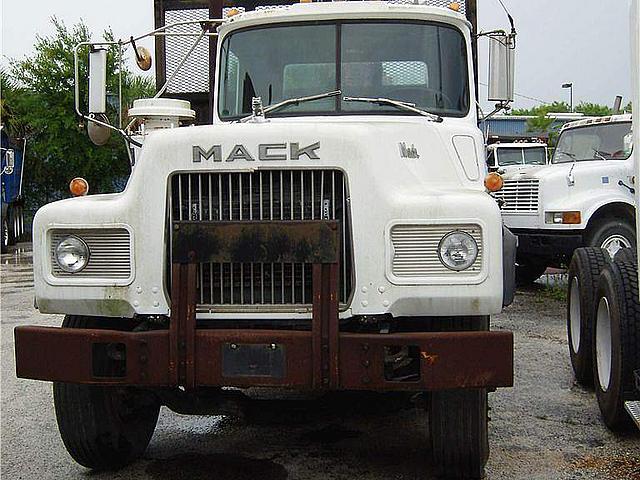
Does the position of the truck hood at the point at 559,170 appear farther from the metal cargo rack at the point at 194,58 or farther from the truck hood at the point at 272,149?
the truck hood at the point at 272,149

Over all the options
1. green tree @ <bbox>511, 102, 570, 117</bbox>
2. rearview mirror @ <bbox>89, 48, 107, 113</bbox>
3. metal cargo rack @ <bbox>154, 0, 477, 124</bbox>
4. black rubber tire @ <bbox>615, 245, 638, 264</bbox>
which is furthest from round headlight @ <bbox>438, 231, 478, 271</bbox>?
green tree @ <bbox>511, 102, 570, 117</bbox>

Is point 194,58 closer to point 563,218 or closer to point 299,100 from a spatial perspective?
point 299,100

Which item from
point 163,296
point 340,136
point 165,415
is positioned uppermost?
point 340,136

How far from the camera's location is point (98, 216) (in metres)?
3.86

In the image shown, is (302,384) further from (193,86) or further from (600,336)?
(193,86)

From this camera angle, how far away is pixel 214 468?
461 centimetres

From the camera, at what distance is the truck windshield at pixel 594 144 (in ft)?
35.8

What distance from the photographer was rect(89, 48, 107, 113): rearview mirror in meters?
5.34

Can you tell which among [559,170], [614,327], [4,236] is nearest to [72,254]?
[614,327]

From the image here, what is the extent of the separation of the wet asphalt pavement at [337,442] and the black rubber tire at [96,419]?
0.40 feet

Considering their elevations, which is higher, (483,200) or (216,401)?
(483,200)

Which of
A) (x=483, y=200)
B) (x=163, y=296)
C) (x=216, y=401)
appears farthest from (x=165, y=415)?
(x=483, y=200)

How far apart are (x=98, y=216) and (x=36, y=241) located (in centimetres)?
35

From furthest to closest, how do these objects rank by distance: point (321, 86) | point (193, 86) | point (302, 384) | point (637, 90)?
point (193, 86)
point (321, 86)
point (637, 90)
point (302, 384)
